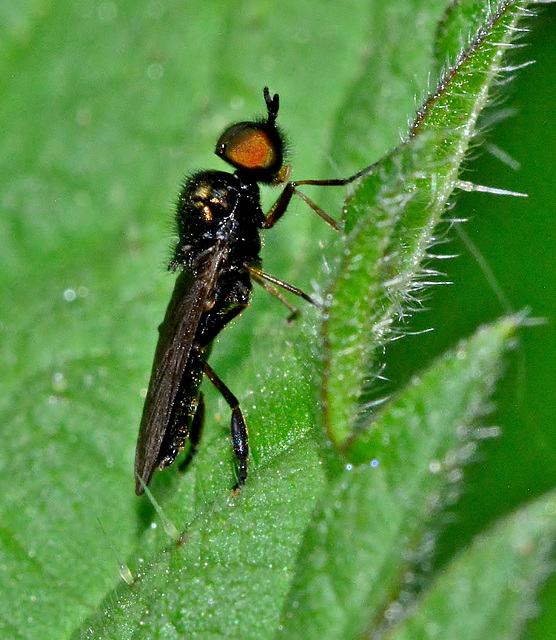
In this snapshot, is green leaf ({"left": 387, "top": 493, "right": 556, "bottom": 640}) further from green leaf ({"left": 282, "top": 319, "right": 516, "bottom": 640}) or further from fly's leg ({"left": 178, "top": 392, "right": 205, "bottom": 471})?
fly's leg ({"left": 178, "top": 392, "right": 205, "bottom": 471})

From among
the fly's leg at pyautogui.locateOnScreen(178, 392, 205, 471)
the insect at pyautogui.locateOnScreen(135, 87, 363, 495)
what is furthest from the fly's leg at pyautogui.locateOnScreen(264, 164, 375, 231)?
the fly's leg at pyautogui.locateOnScreen(178, 392, 205, 471)

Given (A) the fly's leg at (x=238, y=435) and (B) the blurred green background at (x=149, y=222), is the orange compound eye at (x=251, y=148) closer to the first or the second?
(B) the blurred green background at (x=149, y=222)

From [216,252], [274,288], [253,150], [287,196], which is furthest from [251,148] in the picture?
[274,288]

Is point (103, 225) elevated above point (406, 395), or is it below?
below

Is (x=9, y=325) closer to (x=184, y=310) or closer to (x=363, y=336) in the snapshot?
(x=184, y=310)

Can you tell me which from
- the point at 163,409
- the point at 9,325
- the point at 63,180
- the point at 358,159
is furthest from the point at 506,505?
the point at 63,180
